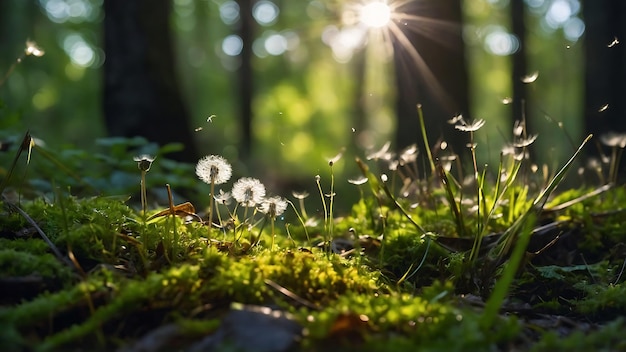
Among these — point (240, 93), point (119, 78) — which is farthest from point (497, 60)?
point (119, 78)

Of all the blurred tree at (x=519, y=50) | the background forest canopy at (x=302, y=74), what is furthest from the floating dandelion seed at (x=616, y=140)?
the blurred tree at (x=519, y=50)

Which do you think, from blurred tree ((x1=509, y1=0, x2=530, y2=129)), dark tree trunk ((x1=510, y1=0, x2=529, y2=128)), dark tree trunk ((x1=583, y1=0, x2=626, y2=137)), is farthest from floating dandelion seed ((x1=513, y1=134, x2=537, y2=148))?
blurred tree ((x1=509, y1=0, x2=530, y2=129))

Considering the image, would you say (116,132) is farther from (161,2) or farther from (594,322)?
(594,322)

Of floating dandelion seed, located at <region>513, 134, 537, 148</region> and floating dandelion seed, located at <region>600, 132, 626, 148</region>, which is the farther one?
floating dandelion seed, located at <region>600, 132, 626, 148</region>

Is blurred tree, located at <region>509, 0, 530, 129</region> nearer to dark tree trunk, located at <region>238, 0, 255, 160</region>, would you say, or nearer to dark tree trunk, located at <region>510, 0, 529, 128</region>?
dark tree trunk, located at <region>510, 0, 529, 128</region>

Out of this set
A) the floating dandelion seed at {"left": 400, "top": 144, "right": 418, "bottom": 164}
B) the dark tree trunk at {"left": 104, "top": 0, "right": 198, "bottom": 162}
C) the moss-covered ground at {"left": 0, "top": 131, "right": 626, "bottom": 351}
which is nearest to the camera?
the moss-covered ground at {"left": 0, "top": 131, "right": 626, "bottom": 351}
